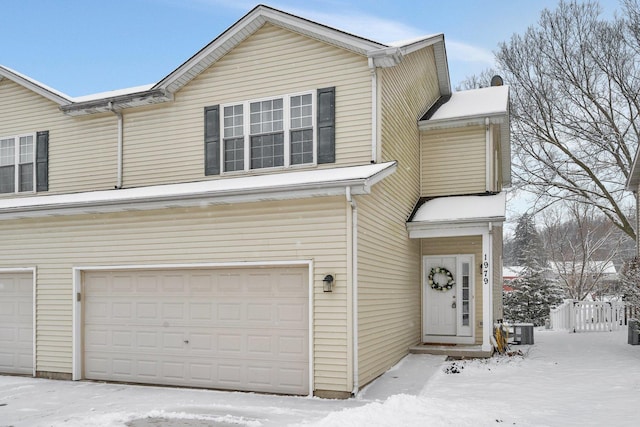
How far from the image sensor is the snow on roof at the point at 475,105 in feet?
45.4

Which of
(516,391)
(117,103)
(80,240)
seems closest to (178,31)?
(117,103)

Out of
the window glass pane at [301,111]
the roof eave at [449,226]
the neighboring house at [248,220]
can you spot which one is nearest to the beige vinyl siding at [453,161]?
the neighboring house at [248,220]

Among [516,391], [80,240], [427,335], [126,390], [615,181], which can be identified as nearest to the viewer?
[516,391]

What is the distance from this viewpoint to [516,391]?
9.51 metres

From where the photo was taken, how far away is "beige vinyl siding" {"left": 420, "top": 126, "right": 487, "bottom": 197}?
1392cm

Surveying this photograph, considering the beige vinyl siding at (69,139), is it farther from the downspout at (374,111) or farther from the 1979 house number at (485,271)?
the 1979 house number at (485,271)

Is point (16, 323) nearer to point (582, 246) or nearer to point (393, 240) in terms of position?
point (393, 240)

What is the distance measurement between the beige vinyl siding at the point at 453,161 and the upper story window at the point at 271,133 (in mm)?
4296

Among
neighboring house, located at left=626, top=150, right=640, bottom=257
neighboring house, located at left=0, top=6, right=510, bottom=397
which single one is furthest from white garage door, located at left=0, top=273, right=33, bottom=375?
neighboring house, located at left=626, top=150, right=640, bottom=257

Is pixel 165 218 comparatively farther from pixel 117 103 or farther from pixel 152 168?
pixel 117 103

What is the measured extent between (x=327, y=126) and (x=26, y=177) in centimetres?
756

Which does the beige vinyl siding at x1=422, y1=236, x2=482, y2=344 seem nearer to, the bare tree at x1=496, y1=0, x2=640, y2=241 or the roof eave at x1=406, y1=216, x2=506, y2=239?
the roof eave at x1=406, y1=216, x2=506, y2=239

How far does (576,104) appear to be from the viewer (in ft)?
80.1

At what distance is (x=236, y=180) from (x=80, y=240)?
3389 millimetres
